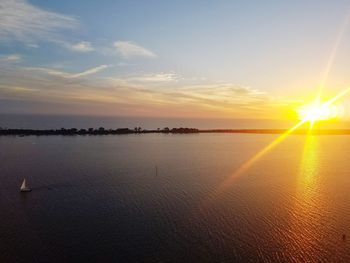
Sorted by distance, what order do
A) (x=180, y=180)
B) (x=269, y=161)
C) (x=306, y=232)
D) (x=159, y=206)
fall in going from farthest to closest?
(x=269, y=161)
(x=180, y=180)
(x=159, y=206)
(x=306, y=232)

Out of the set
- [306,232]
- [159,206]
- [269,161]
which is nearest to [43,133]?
[269,161]

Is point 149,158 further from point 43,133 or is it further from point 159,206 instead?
A: point 43,133

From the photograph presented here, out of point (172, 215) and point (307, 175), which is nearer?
point (172, 215)

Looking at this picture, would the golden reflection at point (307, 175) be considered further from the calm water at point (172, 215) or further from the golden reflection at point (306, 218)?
the calm water at point (172, 215)

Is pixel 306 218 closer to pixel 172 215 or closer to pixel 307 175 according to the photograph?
pixel 172 215

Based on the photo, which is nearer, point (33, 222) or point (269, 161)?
point (33, 222)

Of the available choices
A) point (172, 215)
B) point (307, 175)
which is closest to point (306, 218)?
point (172, 215)
